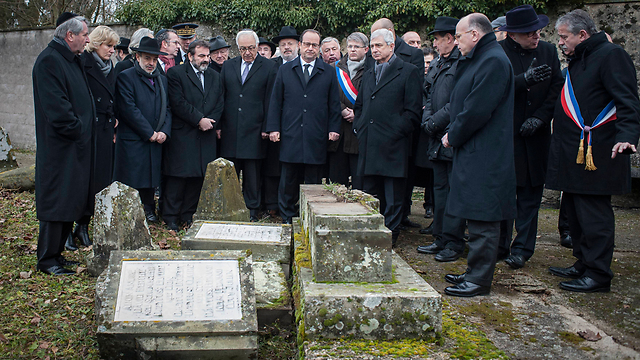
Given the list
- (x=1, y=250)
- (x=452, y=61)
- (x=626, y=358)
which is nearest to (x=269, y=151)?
(x=452, y=61)

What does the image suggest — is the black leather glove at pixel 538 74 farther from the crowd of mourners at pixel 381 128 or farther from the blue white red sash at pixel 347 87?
the blue white red sash at pixel 347 87

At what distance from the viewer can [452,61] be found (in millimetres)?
5020

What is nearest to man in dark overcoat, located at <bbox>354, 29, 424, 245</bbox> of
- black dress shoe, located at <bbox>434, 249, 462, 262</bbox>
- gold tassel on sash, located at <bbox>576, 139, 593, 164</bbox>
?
black dress shoe, located at <bbox>434, 249, 462, 262</bbox>

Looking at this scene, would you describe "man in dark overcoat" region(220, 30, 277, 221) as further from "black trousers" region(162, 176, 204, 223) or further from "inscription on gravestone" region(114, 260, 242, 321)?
"inscription on gravestone" region(114, 260, 242, 321)

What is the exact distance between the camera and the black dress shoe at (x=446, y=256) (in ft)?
15.4

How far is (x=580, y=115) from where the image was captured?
4062 mm

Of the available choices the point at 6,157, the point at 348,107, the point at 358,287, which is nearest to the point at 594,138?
the point at 358,287

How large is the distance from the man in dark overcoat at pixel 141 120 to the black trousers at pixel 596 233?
179 inches

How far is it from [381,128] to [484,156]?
1.80 metres

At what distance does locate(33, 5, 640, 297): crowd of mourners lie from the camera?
374cm

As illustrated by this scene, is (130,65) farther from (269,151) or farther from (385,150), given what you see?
(385,150)

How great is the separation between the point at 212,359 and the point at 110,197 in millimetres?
2033

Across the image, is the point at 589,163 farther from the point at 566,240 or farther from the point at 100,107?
the point at 100,107

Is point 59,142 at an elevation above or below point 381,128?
below
